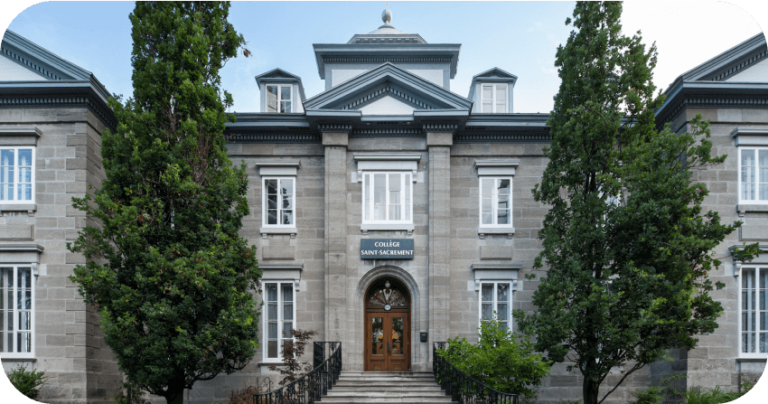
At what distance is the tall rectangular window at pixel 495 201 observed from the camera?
17.6 meters

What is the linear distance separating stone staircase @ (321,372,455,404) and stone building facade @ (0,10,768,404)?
897mm

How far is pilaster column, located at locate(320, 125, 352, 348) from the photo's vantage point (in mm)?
16531

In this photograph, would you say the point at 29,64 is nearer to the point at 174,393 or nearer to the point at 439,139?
the point at 174,393

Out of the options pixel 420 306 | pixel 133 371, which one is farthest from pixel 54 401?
pixel 420 306

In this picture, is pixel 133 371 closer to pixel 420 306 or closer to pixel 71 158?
pixel 71 158

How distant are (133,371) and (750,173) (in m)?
17.7

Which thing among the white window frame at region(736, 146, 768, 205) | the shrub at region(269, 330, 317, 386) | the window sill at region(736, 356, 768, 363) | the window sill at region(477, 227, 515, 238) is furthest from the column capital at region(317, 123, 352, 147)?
the window sill at region(736, 356, 768, 363)

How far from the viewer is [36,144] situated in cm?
1555

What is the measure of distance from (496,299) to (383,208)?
4.59m

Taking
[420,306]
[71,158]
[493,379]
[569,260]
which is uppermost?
[71,158]

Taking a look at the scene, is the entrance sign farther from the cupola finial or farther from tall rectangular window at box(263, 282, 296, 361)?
the cupola finial

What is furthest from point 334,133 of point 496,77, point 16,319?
point 16,319

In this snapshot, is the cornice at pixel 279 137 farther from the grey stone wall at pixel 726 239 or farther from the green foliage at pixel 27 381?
the grey stone wall at pixel 726 239

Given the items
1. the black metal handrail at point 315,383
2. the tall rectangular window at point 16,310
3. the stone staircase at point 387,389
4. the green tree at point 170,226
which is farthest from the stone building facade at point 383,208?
the green tree at point 170,226
